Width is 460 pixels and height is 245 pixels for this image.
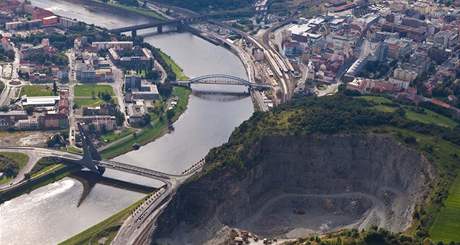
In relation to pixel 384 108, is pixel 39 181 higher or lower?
lower

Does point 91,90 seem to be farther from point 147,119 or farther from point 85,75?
point 147,119

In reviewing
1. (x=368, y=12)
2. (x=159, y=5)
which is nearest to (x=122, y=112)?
(x=159, y=5)

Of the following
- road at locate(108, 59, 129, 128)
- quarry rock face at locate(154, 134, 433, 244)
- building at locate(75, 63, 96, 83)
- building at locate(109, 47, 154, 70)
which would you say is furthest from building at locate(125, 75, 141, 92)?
quarry rock face at locate(154, 134, 433, 244)

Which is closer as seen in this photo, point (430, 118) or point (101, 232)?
point (101, 232)

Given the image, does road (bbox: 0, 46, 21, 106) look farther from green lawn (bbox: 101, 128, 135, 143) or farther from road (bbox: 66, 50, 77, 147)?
green lawn (bbox: 101, 128, 135, 143)

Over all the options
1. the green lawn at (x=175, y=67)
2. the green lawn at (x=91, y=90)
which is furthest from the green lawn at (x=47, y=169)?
the green lawn at (x=175, y=67)

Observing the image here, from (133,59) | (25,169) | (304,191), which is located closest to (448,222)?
(304,191)

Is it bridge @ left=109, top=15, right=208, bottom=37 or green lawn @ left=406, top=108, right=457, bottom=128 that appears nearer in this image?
green lawn @ left=406, top=108, right=457, bottom=128

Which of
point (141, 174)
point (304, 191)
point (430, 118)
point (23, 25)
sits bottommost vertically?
point (141, 174)
